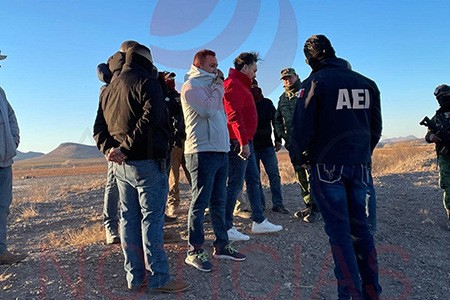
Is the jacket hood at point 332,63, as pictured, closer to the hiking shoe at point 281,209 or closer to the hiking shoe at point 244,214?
the hiking shoe at point 244,214

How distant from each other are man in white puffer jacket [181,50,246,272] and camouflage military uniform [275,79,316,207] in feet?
6.39

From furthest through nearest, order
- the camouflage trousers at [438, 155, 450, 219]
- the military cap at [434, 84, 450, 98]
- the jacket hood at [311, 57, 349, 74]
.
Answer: the military cap at [434, 84, 450, 98] < the camouflage trousers at [438, 155, 450, 219] < the jacket hood at [311, 57, 349, 74]

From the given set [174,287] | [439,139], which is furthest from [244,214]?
[439,139]

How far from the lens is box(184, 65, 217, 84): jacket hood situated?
375 centimetres

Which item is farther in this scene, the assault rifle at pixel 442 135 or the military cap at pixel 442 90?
the military cap at pixel 442 90

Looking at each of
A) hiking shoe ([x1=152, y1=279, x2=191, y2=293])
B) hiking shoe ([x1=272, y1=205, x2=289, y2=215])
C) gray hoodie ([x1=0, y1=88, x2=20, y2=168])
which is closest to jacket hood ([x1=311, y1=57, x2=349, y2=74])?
hiking shoe ([x1=152, y1=279, x2=191, y2=293])

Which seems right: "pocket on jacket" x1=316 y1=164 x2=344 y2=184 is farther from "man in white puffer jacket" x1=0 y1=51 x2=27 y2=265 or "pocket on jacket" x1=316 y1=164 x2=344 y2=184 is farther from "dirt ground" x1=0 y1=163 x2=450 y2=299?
"man in white puffer jacket" x1=0 y1=51 x2=27 y2=265

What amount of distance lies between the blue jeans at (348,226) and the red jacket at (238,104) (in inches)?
56.2

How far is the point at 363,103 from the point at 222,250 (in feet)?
6.95

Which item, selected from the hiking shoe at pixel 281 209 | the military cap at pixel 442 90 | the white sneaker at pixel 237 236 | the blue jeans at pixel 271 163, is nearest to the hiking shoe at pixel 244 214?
the hiking shoe at pixel 281 209

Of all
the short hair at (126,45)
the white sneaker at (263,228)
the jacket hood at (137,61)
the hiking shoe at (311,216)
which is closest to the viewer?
the jacket hood at (137,61)

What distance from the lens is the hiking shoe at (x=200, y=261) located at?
3657 millimetres

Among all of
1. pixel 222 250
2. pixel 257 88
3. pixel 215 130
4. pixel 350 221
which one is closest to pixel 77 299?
pixel 222 250

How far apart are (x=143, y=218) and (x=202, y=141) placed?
3.29ft
